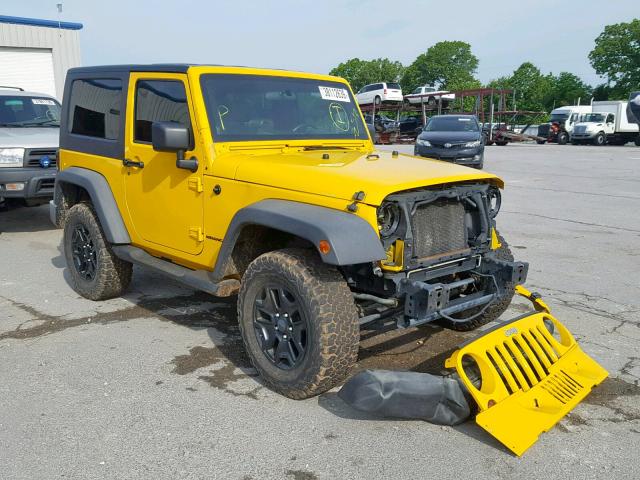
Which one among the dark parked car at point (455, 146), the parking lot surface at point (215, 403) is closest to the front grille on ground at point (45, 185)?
the parking lot surface at point (215, 403)

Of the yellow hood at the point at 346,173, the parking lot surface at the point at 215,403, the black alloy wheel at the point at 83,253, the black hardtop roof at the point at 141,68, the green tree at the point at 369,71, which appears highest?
the green tree at the point at 369,71

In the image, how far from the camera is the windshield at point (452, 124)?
685 inches

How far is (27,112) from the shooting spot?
930 centimetres

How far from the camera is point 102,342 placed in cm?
447

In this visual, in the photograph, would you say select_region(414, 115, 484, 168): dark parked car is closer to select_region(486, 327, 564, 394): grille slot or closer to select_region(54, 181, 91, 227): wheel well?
select_region(54, 181, 91, 227): wheel well

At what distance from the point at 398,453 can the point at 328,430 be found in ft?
1.37

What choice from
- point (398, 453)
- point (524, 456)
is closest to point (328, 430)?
point (398, 453)

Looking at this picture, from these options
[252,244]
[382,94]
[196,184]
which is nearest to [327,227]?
[252,244]

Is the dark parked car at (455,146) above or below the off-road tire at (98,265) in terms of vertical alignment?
above

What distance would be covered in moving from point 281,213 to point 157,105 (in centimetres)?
172

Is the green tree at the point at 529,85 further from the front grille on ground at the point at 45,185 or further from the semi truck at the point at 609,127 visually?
the front grille on ground at the point at 45,185

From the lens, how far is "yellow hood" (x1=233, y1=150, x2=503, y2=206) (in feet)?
10.9

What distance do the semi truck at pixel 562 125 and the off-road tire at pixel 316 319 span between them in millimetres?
36399

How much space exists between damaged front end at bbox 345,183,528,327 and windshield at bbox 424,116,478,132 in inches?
546
